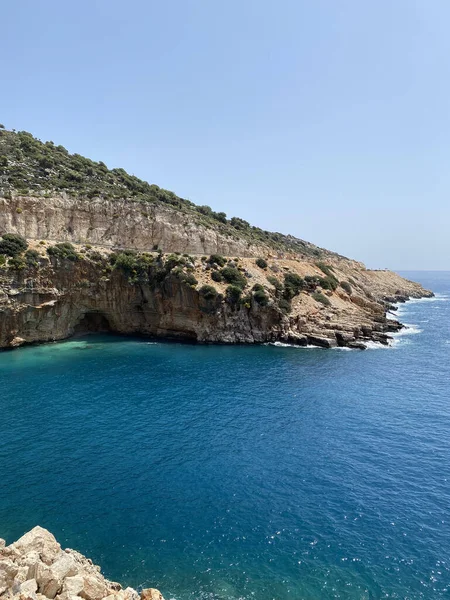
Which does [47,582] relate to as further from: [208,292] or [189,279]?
[189,279]

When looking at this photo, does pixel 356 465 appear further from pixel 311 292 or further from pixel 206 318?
pixel 311 292

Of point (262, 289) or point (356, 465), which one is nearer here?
point (356, 465)

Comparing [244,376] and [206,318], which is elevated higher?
[206,318]

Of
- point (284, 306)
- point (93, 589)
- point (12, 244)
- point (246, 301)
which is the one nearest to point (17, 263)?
point (12, 244)

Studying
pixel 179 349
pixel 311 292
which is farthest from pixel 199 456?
pixel 311 292

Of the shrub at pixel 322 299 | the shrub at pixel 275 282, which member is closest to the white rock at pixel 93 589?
the shrub at pixel 275 282

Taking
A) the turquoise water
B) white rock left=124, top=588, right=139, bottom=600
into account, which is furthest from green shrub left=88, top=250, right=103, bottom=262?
white rock left=124, top=588, right=139, bottom=600

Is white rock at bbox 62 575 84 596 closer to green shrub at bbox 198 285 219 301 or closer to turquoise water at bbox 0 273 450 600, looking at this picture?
turquoise water at bbox 0 273 450 600
